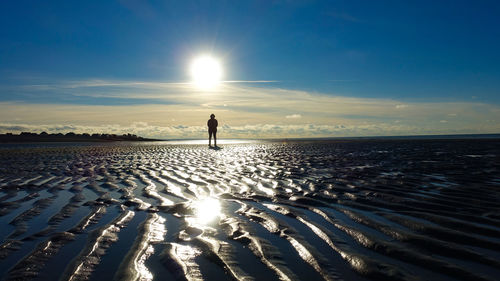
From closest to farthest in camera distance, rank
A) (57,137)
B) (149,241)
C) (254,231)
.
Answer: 1. (149,241)
2. (254,231)
3. (57,137)

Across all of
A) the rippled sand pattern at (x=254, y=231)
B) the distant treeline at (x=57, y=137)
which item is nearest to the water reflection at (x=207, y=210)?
the rippled sand pattern at (x=254, y=231)

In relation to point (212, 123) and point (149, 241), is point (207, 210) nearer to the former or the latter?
point (149, 241)

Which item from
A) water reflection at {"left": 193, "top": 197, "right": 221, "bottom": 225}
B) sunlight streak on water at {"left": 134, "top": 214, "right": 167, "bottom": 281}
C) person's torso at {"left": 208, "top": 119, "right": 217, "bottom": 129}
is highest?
person's torso at {"left": 208, "top": 119, "right": 217, "bottom": 129}

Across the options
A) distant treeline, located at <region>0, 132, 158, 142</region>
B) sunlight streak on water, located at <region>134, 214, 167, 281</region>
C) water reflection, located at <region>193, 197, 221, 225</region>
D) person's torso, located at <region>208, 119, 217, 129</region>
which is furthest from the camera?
distant treeline, located at <region>0, 132, 158, 142</region>

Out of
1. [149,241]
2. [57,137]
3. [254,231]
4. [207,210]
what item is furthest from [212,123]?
[57,137]

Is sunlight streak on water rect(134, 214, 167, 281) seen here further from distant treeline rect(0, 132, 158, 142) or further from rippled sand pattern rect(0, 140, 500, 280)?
distant treeline rect(0, 132, 158, 142)

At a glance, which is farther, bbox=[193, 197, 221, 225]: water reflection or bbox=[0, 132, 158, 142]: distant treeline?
bbox=[0, 132, 158, 142]: distant treeline

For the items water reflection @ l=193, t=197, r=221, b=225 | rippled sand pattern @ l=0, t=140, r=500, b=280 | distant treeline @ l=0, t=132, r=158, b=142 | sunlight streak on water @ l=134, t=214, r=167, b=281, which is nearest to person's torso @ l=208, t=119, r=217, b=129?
rippled sand pattern @ l=0, t=140, r=500, b=280

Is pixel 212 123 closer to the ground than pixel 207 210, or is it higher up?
higher up

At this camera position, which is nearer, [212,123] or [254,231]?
[254,231]

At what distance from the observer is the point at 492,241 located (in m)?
3.22

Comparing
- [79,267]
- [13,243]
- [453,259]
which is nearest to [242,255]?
[79,267]

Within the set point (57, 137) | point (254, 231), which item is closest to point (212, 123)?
point (254, 231)

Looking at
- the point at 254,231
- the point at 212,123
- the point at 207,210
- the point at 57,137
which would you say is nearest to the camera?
the point at 254,231
